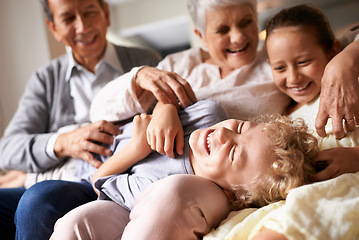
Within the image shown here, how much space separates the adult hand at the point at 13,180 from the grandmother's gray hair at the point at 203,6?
0.98 meters

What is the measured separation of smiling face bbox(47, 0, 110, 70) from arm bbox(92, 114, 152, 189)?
68 cm

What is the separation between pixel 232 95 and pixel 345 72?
1.33 feet

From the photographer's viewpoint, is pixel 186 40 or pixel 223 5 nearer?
pixel 223 5

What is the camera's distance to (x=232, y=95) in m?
1.17

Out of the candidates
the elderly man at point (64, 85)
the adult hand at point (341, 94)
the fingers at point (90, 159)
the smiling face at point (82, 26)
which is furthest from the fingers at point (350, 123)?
the smiling face at point (82, 26)

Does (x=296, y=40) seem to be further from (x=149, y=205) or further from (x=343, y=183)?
(x=149, y=205)

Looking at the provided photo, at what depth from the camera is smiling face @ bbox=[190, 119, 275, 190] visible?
0.80 meters

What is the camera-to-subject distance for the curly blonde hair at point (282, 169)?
0.76 metres

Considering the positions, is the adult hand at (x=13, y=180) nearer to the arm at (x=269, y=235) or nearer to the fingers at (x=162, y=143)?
the fingers at (x=162, y=143)

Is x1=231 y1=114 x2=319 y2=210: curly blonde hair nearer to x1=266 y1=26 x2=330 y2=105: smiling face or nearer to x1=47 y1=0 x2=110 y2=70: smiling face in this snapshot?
x1=266 y1=26 x2=330 y2=105: smiling face

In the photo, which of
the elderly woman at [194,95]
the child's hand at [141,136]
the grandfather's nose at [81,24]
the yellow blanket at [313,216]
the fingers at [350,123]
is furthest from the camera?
the grandfather's nose at [81,24]

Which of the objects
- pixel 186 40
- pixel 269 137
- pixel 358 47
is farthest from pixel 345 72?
pixel 186 40

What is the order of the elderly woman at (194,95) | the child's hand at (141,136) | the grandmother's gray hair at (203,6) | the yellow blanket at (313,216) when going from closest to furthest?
the yellow blanket at (313,216), the elderly woman at (194,95), the child's hand at (141,136), the grandmother's gray hair at (203,6)

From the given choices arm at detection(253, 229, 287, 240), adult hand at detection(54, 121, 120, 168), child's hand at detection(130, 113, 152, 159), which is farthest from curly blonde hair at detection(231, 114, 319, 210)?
adult hand at detection(54, 121, 120, 168)
